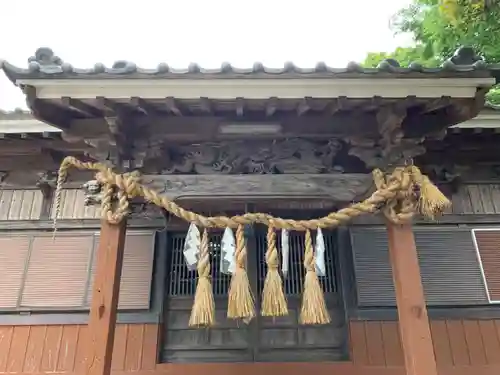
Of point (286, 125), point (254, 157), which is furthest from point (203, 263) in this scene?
point (286, 125)

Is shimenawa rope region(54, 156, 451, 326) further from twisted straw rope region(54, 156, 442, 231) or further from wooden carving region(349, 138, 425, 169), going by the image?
wooden carving region(349, 138, 425, 169)

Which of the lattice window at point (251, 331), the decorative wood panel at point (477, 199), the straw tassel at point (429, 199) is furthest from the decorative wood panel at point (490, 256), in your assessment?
the straw tassel at point (429, 199)

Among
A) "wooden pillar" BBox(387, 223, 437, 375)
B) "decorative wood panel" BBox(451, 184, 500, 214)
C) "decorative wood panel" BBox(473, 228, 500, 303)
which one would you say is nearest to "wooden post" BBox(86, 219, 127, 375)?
"wooden pillar" BBox(387, 223, 437, 375)

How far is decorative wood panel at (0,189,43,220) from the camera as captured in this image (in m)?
5.47

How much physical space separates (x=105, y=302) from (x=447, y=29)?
19.0ft

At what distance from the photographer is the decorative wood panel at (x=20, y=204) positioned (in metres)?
5.47

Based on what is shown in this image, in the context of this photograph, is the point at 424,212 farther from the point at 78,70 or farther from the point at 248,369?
the point at 78,70

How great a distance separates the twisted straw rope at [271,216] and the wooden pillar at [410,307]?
0.57 feet

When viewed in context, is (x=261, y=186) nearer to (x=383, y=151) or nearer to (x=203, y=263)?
(x=203, y=263)

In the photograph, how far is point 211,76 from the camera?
11.9 feet

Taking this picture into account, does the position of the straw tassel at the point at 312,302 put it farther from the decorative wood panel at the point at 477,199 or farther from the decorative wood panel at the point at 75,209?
the decorative wood panel at the point at 75,209

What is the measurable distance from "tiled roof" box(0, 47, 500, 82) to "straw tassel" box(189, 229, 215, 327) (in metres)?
1.29

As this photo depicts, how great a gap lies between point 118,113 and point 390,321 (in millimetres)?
3400

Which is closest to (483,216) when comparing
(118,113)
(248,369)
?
(248,369)
